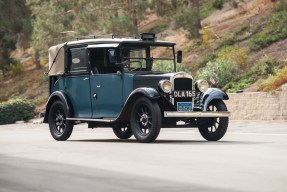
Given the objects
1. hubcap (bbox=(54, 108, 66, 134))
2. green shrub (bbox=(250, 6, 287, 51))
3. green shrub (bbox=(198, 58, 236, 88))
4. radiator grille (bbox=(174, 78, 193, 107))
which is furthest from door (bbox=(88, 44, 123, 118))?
green shrub (bbox=(250, 6, 287, 51))

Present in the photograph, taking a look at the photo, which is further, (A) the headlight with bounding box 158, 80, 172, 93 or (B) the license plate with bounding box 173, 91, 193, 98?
(B) the license plate with bounding box 173, 91, 193, 98

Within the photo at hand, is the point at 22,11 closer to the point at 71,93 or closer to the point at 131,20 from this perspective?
the point at 131,20

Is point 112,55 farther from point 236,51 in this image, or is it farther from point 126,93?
point 236,51

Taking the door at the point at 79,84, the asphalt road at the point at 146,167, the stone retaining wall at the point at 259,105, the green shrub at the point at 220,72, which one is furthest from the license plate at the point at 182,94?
the green shrub at the point at 220,72

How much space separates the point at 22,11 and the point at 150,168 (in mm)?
61413

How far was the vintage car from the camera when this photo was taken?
1756 cm

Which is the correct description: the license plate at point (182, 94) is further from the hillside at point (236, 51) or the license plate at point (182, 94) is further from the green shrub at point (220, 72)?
the green shrub at point (220, 72)

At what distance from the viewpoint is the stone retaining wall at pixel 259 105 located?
27641mm

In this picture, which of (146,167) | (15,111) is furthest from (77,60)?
(15,111)

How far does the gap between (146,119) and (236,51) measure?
68.7 ft

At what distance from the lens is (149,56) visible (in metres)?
19.5

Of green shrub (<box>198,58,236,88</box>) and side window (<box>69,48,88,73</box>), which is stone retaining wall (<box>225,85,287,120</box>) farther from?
side window (<box>69,48,88,73</box>)

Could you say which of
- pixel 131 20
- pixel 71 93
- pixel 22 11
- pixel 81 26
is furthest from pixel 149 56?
pixel 22 11

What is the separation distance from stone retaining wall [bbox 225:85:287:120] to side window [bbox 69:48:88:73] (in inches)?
401
